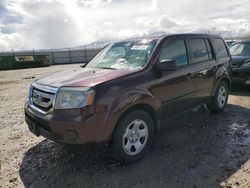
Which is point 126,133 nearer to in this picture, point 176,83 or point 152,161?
point 152,161

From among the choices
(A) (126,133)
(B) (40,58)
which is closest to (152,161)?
(A) (126,133)

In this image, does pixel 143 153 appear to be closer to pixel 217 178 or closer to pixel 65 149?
pixel 217 178

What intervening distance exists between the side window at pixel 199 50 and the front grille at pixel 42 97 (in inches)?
109

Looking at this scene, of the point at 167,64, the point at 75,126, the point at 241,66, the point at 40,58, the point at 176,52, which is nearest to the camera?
the point at 75,126

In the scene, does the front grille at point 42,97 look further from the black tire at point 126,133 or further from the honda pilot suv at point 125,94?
the black tire at point 126,133

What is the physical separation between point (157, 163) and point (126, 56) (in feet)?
5.93

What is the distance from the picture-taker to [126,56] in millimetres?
4270

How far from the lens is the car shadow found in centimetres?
326

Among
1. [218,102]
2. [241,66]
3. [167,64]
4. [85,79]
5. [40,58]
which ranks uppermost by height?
[167,64]

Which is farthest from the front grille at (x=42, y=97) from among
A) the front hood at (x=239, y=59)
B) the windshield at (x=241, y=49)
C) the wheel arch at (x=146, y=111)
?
the windshield at (x=241, y=49)

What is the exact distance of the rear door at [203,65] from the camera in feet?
15.9

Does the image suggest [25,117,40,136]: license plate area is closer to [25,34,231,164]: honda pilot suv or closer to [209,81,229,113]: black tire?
[25,34,231,164]: honda pilot suv

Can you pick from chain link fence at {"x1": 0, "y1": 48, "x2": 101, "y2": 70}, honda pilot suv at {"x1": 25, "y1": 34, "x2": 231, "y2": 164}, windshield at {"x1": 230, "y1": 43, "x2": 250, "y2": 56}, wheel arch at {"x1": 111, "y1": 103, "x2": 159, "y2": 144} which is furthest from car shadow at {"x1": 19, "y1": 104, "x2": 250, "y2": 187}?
chain link fence at {"x1": 0, "y1": 48, "x2": 101, "y2": 70}

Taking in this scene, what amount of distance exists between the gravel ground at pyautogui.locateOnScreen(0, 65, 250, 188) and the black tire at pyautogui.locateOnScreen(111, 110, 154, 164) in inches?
5.3
